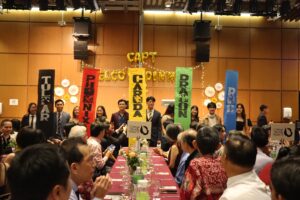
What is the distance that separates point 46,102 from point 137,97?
6.30ft

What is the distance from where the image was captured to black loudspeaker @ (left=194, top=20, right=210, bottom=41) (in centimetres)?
1019

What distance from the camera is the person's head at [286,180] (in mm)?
1407

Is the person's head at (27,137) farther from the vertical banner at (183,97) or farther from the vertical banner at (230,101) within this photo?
the vertical banner at (230,101)

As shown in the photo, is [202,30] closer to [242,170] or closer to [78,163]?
[242,170]

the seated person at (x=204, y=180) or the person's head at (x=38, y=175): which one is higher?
the person's head at (x=38, y=175)

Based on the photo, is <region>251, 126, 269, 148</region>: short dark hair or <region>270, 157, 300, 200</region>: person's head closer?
<region>270, 157, 300, 200</region>: person's head

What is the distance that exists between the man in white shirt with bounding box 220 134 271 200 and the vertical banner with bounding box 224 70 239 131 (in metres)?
5.06

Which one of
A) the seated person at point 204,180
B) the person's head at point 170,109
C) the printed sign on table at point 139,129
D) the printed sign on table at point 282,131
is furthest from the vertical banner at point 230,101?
the seated person at point 204,180

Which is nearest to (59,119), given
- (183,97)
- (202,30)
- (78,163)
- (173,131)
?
(183,97)

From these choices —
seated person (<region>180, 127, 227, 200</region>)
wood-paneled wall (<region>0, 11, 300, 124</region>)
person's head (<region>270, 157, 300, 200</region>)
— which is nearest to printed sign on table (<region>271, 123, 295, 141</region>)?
seated person (<region>180, 127, 227, 200</region>)

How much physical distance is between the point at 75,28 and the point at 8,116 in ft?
9.70

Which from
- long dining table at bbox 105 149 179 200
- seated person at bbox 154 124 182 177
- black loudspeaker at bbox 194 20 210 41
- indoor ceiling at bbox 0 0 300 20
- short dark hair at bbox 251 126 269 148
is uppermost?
indoor ceiling at bbox 0 0 300 20

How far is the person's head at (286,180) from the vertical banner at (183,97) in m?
5.90

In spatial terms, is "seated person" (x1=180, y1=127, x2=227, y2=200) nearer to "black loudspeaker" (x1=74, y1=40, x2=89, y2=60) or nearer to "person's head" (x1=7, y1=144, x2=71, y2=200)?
"person's head" (x1=7, y1=144, x2=71, y2=200)
